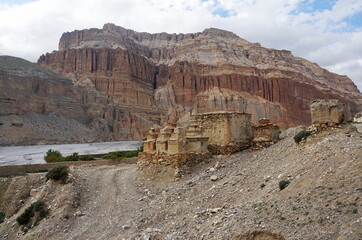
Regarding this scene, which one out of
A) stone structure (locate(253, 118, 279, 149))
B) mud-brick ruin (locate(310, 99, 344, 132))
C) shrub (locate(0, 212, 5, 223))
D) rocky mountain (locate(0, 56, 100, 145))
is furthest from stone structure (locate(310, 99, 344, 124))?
rocky mountain (locate(0, 56, 100, 145))

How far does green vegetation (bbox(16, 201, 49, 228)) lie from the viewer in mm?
12852

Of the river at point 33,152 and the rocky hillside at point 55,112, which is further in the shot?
the rocky hillside at point 55,112

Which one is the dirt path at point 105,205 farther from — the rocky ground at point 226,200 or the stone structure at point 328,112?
the stone structure at point 328,112

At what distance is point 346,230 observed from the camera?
17.0 ft

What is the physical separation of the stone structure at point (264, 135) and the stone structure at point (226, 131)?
38 centimetres

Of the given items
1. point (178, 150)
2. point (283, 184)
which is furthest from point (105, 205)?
point (283, 184)

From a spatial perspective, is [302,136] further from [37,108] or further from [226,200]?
[37,108]

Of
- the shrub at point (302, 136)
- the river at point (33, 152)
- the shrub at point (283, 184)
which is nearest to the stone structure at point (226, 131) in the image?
the shrub at point (302, 136)

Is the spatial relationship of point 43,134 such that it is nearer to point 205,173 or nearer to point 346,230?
point 205,173

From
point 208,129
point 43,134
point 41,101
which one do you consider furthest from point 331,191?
point 41,101

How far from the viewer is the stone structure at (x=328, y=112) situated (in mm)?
11461

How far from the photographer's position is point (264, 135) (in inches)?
625

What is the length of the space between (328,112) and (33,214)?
13.1 metres

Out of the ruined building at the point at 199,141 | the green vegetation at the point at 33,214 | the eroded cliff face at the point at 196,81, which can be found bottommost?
the green vegetation at the point at 33,214
